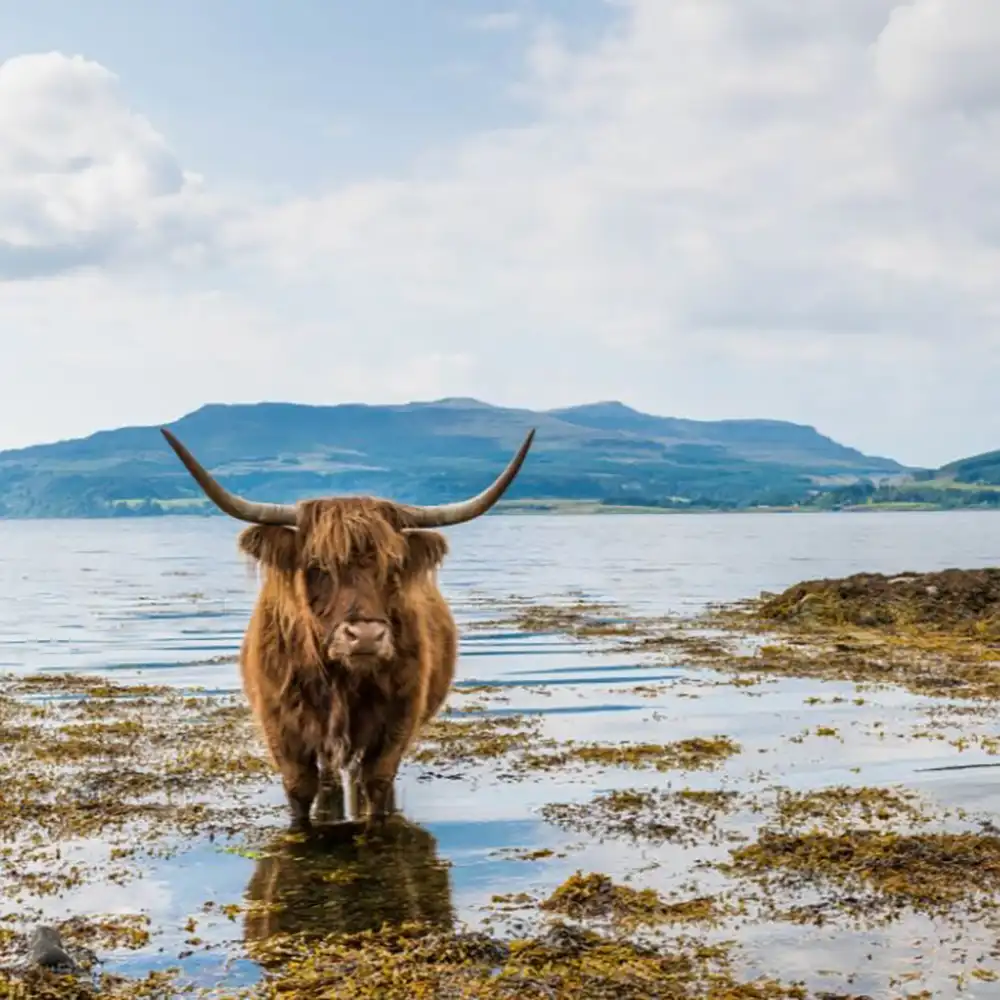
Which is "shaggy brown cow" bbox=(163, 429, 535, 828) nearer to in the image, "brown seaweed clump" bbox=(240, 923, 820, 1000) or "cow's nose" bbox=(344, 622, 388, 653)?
"cow's nose" bbox=(344, 622, 388, 653)

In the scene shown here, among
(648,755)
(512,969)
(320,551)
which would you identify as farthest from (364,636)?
(648,755)

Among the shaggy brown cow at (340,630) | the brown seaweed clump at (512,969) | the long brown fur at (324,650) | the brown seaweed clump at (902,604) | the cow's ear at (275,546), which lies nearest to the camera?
the brown seaweed clump at (512,969)

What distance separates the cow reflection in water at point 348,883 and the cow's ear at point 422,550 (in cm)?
182

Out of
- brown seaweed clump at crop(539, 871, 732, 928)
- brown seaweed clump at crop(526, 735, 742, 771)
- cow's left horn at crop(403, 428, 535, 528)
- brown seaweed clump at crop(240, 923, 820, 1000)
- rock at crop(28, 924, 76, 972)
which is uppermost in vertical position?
cow's left horn at crop(403, 428, 535, 528)

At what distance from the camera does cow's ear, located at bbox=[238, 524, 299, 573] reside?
7.52 metres

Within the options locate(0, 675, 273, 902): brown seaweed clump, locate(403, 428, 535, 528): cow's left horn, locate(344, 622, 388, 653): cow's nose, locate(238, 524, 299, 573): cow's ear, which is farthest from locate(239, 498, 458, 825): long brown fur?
locate(0, 675, 273, 902): brown seaweed clump

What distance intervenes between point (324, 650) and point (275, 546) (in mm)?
742

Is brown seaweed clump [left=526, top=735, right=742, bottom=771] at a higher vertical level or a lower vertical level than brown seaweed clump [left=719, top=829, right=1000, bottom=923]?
lower

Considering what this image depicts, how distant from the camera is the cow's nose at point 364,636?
698 centimetres

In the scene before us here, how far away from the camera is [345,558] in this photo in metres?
7.23

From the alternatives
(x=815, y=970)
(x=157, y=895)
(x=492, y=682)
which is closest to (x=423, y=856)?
(x=157, y=895)

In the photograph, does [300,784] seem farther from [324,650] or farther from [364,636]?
[364,636]

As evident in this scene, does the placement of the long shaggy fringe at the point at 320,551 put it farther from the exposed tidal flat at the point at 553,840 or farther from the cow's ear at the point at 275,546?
the exposed tidal flat at the point at 553,840

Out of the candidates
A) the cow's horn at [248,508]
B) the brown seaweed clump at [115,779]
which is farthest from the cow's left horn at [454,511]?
the brown seaweed clump at [115,779]
